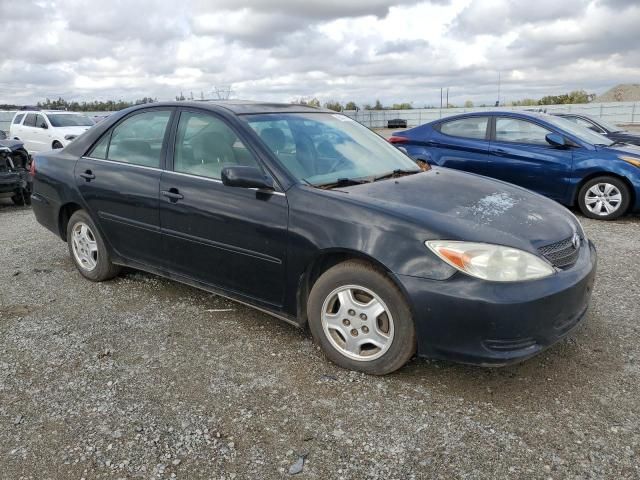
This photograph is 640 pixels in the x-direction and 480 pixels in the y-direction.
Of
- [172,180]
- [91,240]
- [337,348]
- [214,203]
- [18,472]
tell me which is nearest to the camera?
[18,472]

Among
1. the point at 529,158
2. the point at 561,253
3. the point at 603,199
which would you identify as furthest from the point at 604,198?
the point at 561,253

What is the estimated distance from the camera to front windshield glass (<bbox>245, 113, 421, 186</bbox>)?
347cm

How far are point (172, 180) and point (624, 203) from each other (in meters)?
6.01

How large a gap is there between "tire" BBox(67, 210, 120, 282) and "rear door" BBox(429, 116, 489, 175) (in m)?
5.18

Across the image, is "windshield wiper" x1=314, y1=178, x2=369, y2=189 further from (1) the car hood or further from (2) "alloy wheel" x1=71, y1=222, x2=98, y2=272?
(2) "alloy wheel" x1=71, y1=222, x2=98, y2=272

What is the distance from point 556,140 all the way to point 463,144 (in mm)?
→ 1269

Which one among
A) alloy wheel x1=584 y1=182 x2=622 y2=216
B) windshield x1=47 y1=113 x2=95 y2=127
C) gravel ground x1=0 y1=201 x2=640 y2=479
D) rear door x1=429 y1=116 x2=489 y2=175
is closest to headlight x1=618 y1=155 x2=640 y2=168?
alloy wheel x1=584 y1=182 x2=622 y2=216

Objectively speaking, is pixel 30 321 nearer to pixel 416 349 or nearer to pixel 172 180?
pixel 172 180

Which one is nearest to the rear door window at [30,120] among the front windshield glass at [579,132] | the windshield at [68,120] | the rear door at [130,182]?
the windshield at [68,120]

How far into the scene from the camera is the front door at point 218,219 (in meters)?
3.30

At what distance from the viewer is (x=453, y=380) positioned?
306 cm

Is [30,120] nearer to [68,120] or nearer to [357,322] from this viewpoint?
[68,120]

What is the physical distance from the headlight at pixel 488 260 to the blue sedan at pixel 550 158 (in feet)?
16.5

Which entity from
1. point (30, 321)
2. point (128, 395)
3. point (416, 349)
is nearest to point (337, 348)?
point (416, 349)
